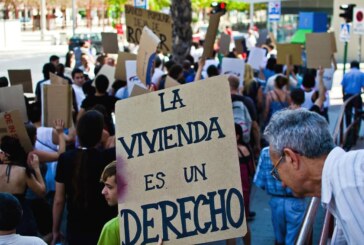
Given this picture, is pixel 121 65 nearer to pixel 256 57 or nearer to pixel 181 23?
pixel 256 57

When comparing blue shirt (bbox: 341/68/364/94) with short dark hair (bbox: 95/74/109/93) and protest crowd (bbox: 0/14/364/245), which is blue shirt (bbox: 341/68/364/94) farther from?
short dark hair (bbox: 95/74/109/93)

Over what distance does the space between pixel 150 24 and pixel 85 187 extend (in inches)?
253

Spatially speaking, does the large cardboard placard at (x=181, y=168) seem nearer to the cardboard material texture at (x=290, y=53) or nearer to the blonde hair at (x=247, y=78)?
the blonde hair at (x=247, y=78)

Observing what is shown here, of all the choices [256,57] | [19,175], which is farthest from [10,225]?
[256,57]

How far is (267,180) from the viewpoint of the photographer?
6539 mm

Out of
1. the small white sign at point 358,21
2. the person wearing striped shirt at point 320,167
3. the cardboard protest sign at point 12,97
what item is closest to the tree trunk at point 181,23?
the small white sign at point 358,21

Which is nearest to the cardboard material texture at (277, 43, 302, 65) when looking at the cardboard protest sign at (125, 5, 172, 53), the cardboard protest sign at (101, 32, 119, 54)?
the cardboard protest sign at (125, 5, 172, 53)

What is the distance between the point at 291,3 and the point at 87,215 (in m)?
39.1

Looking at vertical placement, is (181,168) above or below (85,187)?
above

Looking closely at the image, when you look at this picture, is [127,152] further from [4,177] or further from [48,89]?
[48,89]

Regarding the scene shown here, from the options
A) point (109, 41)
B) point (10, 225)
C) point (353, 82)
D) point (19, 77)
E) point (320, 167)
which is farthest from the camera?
point (353, 82)

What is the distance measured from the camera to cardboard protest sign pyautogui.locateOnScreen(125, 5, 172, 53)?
11320 millimetres

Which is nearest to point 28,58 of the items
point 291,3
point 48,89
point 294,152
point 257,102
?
point 291,3

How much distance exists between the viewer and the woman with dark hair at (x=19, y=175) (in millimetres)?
5800
